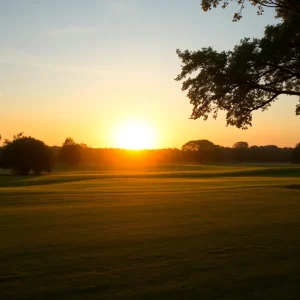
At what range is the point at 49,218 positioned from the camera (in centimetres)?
1622

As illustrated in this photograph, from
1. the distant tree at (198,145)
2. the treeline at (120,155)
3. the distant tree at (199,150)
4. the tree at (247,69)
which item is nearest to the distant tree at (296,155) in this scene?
the treeline at (120,155)

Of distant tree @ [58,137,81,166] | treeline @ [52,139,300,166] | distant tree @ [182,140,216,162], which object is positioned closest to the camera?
distant tree @ [58,137,81,166]

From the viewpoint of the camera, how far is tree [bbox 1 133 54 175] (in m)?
71.3

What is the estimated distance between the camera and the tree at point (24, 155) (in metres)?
71.3

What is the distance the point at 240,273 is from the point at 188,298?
1722 mm

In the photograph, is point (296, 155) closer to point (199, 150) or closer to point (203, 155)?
point (203, 155)

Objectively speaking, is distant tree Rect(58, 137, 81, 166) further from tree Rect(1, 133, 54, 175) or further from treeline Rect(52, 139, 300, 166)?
tree Rect(1, 133, 54, 175)

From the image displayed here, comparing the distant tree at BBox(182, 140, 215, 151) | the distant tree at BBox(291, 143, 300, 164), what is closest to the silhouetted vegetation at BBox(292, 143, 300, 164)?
the distant tree at BBox(291, 143, 300, 164)

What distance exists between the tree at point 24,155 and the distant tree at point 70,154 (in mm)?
35512

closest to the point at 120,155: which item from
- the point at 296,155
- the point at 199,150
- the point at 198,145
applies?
the point at 198,145

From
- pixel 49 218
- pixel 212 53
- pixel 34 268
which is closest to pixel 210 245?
pixel 34 268

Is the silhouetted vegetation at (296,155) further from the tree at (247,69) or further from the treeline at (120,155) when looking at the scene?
the tree at (247,69)

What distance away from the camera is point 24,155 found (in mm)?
71250

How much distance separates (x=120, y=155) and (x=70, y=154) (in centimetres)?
5845
